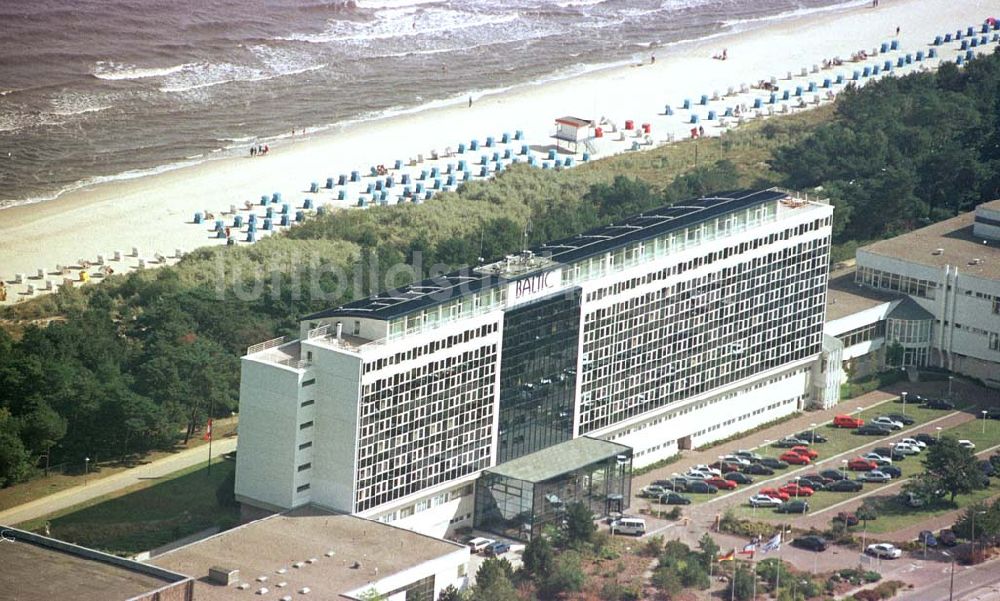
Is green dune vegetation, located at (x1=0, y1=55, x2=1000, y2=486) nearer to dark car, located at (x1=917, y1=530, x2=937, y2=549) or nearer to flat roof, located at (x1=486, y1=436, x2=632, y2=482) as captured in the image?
flat roof, located at (x1=486, y1=436, x2=632, y2=482)

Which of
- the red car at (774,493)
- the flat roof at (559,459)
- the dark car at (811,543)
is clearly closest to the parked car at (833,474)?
the red car at (774,493)

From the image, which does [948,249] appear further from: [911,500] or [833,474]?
[911,500]

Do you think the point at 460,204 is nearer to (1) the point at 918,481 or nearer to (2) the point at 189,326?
(2) the point at 189,326

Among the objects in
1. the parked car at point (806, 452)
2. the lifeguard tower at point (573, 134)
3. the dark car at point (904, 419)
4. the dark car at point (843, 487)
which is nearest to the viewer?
the dark car at point (843, 487)

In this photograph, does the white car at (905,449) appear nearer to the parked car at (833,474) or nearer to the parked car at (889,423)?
the parked car at (889,423)

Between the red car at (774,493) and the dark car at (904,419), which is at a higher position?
the dark car at (904,419)

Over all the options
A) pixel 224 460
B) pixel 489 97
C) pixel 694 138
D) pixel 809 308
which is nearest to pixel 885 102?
pixel 694 138
